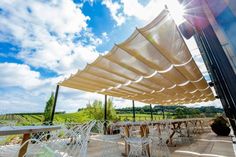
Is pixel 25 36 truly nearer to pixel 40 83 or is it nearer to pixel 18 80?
pixel 18 80

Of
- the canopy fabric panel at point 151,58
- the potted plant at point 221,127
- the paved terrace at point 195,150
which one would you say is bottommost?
the paved terrace at point 195,150

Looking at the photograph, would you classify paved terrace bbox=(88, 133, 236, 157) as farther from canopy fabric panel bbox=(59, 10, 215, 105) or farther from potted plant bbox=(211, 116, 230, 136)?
canopy fabric panel bbox=(59, 10, 215, 105)

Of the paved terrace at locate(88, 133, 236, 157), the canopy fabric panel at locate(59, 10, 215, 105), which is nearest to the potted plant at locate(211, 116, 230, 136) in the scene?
the paved terrace at locate(88, 133, 236, 157)

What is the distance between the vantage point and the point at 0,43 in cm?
668

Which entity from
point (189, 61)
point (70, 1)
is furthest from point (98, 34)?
point (189, 61)

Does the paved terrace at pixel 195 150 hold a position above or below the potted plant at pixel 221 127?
below

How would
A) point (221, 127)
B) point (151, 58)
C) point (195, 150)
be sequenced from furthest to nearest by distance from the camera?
point (221, 127), point (195, 150), point (151, 58)

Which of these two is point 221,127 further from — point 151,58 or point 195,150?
point 151,58

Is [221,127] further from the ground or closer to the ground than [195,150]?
further from the ground

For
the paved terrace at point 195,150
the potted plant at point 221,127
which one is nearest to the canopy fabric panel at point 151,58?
the paved terrace at point 195,150

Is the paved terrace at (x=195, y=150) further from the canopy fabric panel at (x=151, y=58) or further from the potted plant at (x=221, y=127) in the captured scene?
the canopy fabric panel at (x=151, y=58)

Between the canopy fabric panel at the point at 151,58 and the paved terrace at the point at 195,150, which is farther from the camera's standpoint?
the paved terrace at the point at 195,150

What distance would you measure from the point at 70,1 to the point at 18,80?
6.05m

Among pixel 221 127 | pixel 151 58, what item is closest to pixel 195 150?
pixel 151 58
